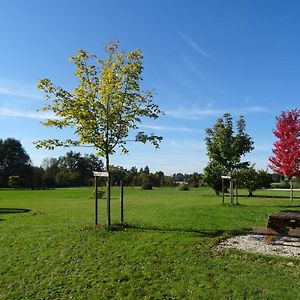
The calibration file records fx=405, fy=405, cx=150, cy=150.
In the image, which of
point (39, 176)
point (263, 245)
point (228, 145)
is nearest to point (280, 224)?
point (263, 245)

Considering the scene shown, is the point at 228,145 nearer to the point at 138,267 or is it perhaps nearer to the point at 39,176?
the point at 138,267

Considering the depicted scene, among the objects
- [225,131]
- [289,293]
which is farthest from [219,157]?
[289,293]

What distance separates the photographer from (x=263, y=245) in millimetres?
10031

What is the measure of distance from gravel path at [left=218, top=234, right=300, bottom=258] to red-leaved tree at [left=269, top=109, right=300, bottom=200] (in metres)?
19.8

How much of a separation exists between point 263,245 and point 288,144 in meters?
21.5

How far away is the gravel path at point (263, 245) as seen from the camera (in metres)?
9.30

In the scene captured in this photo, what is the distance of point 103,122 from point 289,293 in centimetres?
884

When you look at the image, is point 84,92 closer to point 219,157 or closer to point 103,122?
point 103,122

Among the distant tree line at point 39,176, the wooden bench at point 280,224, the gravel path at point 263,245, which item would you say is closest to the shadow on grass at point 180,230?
the gravel path at point 263,245

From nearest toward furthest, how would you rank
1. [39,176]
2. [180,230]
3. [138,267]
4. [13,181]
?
[138,267], [180,230], [13,181], [39,176]

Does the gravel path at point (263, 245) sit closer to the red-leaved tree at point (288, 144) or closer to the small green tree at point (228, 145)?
the small green tree at point (228, 145)

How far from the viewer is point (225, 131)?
25734 mm

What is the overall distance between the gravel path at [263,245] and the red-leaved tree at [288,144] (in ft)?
65.0

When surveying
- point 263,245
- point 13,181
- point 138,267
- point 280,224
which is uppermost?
point 13,181
